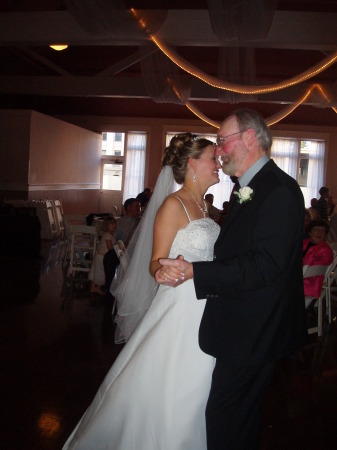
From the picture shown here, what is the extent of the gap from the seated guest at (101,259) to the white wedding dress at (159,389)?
12.6 ft

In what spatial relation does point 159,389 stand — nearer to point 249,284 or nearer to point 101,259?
point 249,284

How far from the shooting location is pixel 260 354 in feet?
5.75

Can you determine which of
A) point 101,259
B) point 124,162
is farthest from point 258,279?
point 124,162

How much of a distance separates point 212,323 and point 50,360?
2282 millimetres

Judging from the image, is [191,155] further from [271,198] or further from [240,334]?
[240,334]

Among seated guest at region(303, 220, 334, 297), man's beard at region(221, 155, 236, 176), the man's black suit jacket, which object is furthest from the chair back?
man's beard at region(221, 155, 236, 176)

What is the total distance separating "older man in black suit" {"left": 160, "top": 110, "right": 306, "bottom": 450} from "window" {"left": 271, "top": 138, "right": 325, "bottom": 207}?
12.6m

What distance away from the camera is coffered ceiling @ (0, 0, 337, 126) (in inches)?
240

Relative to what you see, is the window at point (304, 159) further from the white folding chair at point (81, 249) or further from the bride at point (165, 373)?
the bride at point (165, 373)

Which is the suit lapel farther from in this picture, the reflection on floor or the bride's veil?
the reflection on floor

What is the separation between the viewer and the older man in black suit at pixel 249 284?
5.45ft

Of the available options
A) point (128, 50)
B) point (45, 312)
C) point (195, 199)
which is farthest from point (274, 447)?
point (128, 50)

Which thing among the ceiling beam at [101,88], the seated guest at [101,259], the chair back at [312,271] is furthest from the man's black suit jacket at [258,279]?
the ceiling beam at [101,88]

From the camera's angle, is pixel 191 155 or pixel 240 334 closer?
pixel 240 334
